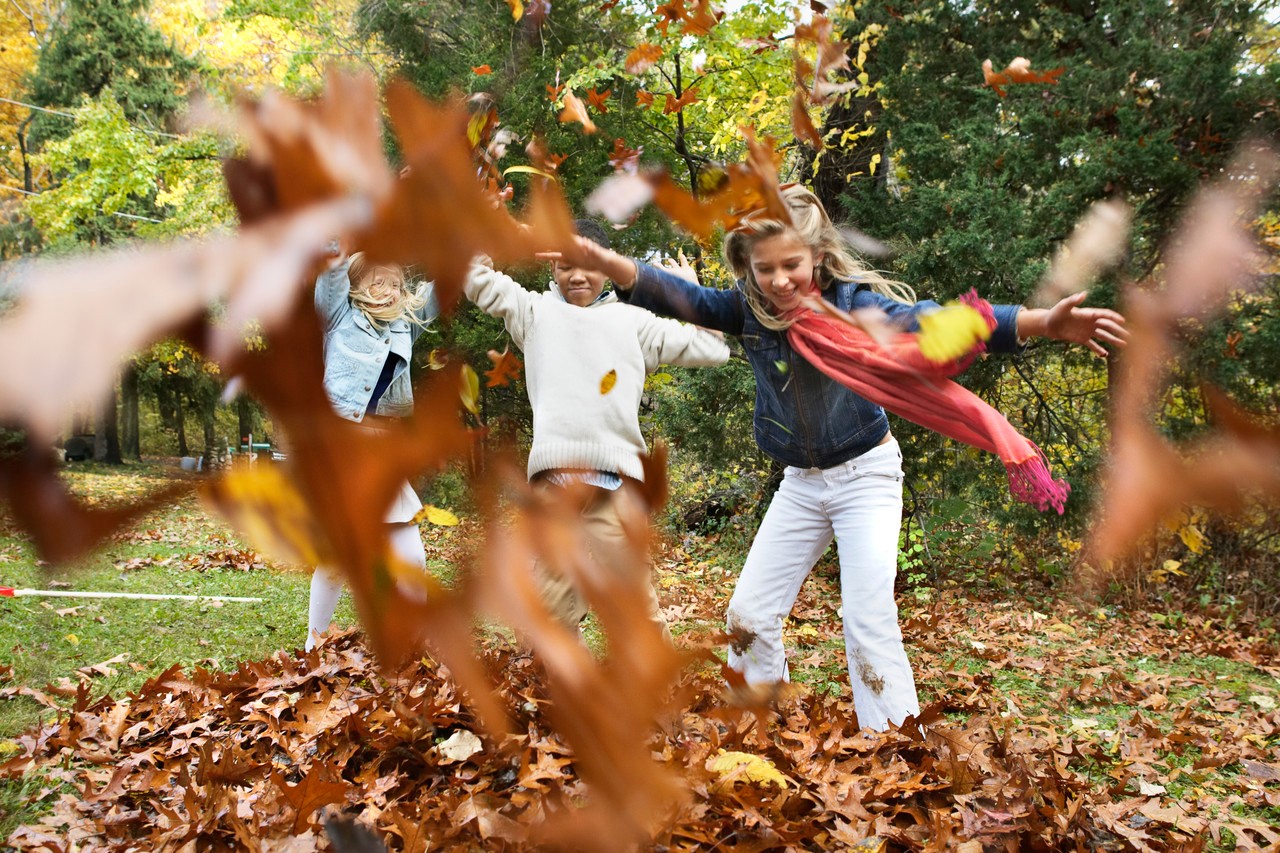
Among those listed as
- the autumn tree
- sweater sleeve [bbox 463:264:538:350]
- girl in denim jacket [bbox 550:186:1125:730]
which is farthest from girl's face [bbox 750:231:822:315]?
the autumn tree

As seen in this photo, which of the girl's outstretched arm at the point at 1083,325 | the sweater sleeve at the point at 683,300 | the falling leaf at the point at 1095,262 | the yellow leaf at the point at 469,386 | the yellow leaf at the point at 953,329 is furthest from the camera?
the falling leaf at the point at 1095,262

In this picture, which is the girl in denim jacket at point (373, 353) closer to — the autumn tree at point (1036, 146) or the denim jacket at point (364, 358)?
the denim jacket at point (364, 358)

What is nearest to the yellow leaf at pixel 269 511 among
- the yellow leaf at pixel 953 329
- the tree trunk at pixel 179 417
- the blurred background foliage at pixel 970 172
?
the yellow leaf at pixel 953 329

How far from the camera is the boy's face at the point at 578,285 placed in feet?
11.1

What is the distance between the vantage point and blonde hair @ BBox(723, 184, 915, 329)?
2.72 metres

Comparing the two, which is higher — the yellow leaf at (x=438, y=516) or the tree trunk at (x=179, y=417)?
the yellow leaf at (x=438, y=516)

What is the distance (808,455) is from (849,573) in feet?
1.36

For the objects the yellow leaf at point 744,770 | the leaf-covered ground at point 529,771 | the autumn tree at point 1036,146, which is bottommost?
the leaf-covered ground at point 529,771

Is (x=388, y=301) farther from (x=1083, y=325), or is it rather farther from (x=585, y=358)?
(x=1083, y=325)

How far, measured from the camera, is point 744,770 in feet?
7.04

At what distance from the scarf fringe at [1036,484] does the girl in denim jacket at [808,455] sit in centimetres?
67

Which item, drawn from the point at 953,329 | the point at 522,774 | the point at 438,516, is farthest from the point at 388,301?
the point at 953,329

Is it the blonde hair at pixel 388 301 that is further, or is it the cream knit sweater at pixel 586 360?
the cream knit sweater at pixel 586 360

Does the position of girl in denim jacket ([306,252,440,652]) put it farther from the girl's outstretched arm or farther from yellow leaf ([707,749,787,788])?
the girl's outstretched arm
